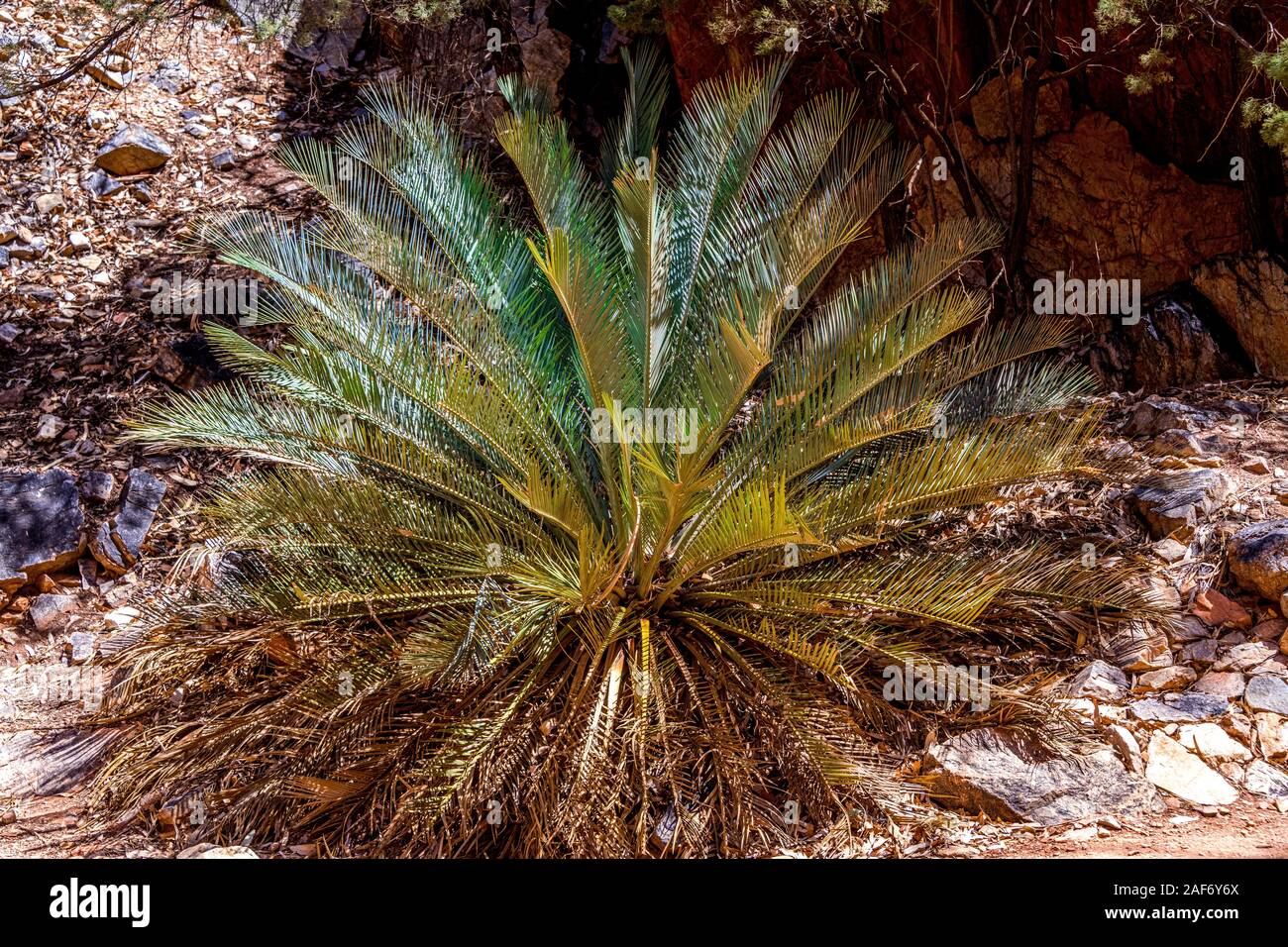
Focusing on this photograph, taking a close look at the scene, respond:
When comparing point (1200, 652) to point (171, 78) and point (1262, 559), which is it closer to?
point (1262, 559)

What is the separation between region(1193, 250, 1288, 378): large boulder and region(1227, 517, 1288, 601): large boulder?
1334mm

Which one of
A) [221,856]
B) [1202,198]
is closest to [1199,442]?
[1202,198]

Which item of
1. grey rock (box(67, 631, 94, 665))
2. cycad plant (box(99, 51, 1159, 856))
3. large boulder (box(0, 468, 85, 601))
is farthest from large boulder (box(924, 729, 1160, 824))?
large boulder (box(0, 468, 85, 601))

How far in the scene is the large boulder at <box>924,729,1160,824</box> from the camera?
3.11 metres

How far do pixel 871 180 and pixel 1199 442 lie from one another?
1797mm

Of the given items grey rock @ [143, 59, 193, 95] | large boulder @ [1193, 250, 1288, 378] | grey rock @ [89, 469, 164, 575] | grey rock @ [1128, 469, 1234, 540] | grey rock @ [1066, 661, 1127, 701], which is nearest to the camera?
grey rock @ [1066, 661, 1127, 701]

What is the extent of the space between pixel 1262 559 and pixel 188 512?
13.8 feet

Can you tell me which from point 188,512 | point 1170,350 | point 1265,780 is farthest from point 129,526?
point 1170,350

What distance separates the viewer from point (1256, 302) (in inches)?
188

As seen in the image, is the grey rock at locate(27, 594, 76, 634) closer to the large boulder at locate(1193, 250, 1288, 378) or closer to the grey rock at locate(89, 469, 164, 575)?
the grey rock at locate(89, 469, 164, 575)

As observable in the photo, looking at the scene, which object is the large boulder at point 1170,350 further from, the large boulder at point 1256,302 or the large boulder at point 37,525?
the large boulder at point 37,525

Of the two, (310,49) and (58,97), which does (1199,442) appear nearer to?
(310,49)

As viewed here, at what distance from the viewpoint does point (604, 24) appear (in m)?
6.73

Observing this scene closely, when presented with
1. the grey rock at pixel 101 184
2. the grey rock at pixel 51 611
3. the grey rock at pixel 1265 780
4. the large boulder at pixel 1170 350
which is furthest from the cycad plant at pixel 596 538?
the grey rock at pixel 101 184
